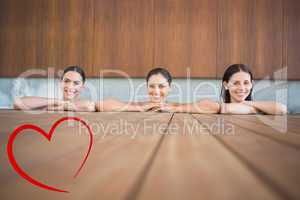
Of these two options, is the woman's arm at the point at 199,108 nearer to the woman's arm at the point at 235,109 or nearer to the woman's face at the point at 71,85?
the woman's arm at the point at 235,109

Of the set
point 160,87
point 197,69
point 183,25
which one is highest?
point 183,25

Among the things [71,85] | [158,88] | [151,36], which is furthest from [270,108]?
[151,36]

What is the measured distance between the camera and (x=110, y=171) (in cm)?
18

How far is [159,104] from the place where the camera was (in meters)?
1.45

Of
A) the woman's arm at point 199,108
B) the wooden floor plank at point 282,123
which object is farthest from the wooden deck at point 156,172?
the woman's arm at point 199,108

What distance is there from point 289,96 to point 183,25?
4.17ft

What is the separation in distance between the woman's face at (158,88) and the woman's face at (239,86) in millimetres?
388

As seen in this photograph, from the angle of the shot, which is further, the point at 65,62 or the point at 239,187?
the point at 65,62

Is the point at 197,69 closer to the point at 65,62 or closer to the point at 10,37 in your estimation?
the point at 65,62

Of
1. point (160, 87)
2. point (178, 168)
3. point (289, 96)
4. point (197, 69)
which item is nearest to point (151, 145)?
point (178, 168)

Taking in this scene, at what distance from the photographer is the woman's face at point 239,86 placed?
1516 millimetres

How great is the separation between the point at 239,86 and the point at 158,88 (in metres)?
0.48

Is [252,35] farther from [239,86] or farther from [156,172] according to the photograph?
[156,172]

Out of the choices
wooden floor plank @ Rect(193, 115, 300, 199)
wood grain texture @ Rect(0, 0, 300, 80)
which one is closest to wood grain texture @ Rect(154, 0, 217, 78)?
wood grain texture @ Rect(0, 0, 300, 80)
